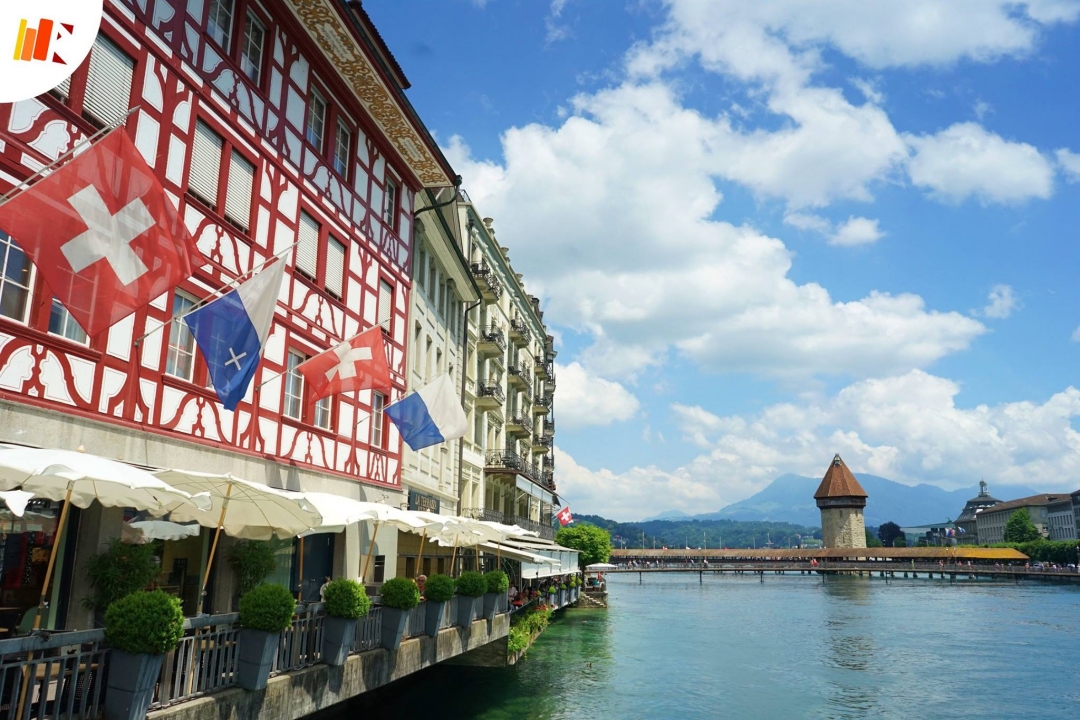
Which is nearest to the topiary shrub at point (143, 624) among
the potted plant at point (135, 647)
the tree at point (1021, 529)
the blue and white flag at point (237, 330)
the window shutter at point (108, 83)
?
the potted plant at point (135, 647)

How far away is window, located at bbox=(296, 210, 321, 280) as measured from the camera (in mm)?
18062

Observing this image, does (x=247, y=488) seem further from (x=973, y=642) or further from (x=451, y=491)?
(x=973, y=642)

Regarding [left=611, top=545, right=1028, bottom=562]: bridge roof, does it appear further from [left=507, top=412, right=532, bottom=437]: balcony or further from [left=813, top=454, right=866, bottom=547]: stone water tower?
[left=507, top=412, right=532, bottom=437]: balcony

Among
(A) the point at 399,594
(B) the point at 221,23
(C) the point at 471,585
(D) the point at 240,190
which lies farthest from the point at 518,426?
(B) the point at 221,23

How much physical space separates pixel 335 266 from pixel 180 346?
242 inches

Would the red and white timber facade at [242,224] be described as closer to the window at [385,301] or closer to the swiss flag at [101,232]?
the window at [385,301]

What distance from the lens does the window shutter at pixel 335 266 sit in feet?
63.6

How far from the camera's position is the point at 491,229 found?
1677 inches

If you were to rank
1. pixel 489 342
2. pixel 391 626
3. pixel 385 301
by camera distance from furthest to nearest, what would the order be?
pixel 489 342
pixel 385 301
pixel 391 626

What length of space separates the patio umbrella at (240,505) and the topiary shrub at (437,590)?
4.96 metres

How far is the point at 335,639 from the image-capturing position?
516 inches

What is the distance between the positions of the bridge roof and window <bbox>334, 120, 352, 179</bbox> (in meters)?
121

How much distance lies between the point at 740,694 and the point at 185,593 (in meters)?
18.8

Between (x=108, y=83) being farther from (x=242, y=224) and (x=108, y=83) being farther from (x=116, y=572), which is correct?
(x=116, y=572)
